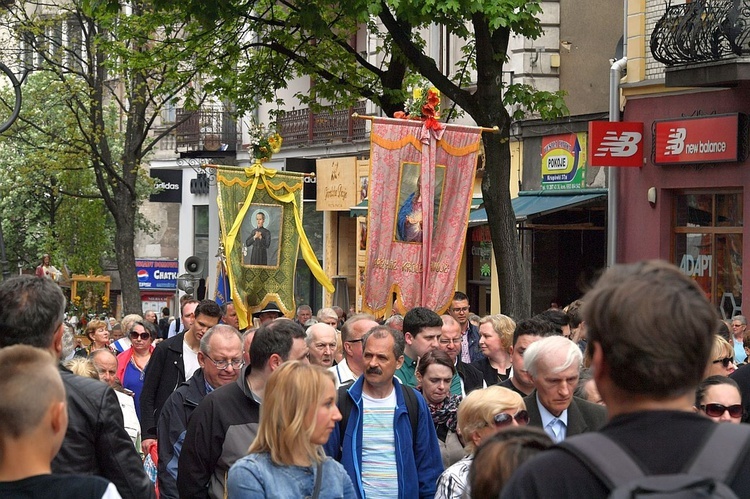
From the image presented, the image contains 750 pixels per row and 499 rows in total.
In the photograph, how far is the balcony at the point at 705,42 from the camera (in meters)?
18.7

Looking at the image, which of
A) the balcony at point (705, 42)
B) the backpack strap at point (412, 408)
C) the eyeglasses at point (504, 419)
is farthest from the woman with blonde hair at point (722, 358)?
the balcony at point (705, 42)

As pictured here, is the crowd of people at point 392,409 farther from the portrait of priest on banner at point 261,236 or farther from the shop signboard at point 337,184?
the shop signboard at point 337,184

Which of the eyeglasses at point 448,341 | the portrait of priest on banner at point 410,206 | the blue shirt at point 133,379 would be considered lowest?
the blue shirt at point 133,379

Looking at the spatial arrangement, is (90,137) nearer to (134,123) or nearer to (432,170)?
(134,123)

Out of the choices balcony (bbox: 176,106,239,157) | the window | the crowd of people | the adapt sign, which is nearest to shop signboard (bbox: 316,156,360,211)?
balcony (bbox: 176,106,239,157)

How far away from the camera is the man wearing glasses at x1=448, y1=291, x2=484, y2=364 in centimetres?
1363

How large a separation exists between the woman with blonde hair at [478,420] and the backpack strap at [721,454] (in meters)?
2.86

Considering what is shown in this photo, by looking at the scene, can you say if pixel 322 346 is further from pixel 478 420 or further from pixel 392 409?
pixel 478 420

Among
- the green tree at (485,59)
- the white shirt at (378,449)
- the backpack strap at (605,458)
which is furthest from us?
the green tree at (485,59)

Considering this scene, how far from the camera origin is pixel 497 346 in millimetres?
10344

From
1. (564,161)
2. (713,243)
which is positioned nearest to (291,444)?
(713,243)

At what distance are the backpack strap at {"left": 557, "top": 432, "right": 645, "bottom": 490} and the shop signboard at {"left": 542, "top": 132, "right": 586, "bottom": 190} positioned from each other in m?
21.6

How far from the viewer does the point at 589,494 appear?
2.89 metres

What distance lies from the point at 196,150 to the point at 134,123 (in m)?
10.9
